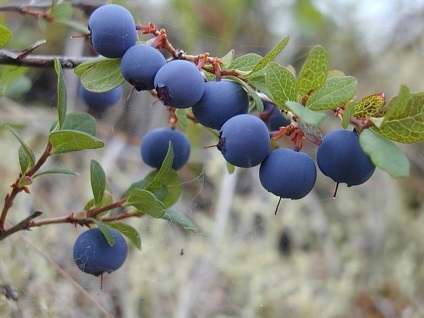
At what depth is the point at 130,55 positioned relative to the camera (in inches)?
22.5

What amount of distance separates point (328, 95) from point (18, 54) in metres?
0.36

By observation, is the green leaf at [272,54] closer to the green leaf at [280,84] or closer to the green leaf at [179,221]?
the green leaf at [280,84]

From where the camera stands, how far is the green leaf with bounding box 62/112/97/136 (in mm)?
699

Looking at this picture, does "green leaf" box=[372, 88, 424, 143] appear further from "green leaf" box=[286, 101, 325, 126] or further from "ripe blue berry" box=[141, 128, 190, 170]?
"ripe blue berry" box=[141, 128, 190, 170]

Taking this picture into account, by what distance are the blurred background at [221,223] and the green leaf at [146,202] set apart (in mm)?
307

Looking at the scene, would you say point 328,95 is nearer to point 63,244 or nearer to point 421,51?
point 63,244

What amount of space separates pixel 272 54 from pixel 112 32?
0.15m

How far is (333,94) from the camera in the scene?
0.56 m

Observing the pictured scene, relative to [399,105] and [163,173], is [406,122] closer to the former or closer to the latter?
[399,105]

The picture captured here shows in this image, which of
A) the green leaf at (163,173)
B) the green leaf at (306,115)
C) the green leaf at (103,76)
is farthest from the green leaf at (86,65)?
the green leaf at (306,115)

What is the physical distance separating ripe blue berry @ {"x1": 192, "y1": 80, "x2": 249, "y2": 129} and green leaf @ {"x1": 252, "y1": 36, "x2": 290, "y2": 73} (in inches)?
1.1

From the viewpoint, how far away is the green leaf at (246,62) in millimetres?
618

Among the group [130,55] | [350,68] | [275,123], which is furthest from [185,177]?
[350,68]

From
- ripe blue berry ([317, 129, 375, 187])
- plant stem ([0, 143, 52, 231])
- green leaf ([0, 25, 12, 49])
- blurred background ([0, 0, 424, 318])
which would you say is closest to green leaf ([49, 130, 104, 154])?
plant stem ([0, 143, 52, 231])
